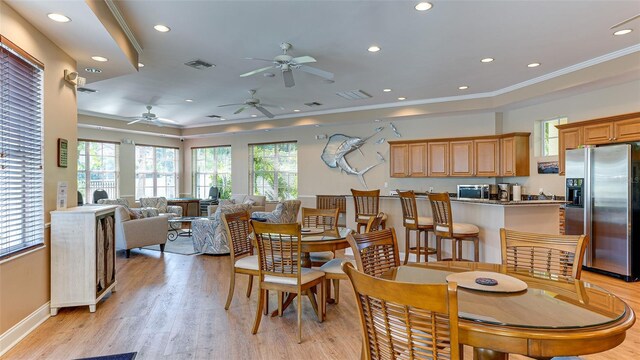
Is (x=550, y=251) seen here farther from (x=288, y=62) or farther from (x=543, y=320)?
(x=288, y=62)

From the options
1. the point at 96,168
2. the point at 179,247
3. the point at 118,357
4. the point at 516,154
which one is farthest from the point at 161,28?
the point at 96,168

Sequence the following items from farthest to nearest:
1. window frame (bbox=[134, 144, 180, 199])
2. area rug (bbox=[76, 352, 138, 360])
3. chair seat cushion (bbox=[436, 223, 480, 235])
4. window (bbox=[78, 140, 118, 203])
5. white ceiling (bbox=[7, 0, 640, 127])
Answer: window frame (bbox=[134, 144, 180, 199]) → window (bbox=[78, 140, 118, 203]) → chair seat cushion (bbox=[436, 223, 480, 235]) → white ceiling (bbox=[7, 0, 640, 127]) → area rug (bbox=[76, 352, 138, 360])

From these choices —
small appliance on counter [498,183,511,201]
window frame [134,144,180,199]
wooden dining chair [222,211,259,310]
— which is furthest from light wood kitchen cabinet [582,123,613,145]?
window frame [134,144,180,199]

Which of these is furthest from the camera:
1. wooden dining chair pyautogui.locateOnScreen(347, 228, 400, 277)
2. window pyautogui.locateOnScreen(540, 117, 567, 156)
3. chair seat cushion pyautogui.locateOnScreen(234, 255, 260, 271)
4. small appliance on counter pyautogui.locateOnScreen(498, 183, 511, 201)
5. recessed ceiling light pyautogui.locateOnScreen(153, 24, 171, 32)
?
small appliance on counter pyautogui.locateOnScreen(498, 183, 511, 201)

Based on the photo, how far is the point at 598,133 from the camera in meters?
5.03

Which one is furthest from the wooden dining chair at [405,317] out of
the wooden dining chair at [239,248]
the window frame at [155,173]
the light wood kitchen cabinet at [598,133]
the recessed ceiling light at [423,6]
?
the window frame at [155,173]

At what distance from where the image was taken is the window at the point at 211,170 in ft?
36.1

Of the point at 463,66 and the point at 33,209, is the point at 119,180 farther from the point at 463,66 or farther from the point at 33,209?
the point at 463,66

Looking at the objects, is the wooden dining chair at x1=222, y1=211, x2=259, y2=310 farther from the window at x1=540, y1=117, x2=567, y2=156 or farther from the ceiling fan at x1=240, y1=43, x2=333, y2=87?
the window at x1=540, y1=117, x2=567, y2=156

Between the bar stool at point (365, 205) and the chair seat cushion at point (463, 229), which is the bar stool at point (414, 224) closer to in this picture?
the chair seat cushion at point (463, 229)

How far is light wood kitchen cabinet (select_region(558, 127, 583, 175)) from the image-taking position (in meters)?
5.36

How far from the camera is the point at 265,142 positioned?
1016 cm

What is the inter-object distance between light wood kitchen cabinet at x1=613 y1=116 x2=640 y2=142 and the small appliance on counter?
2214 millimetres

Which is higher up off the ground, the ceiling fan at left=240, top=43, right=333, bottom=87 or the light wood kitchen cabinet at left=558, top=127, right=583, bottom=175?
the ceiling fan at left=240, top=43, right=333, bottom=87
